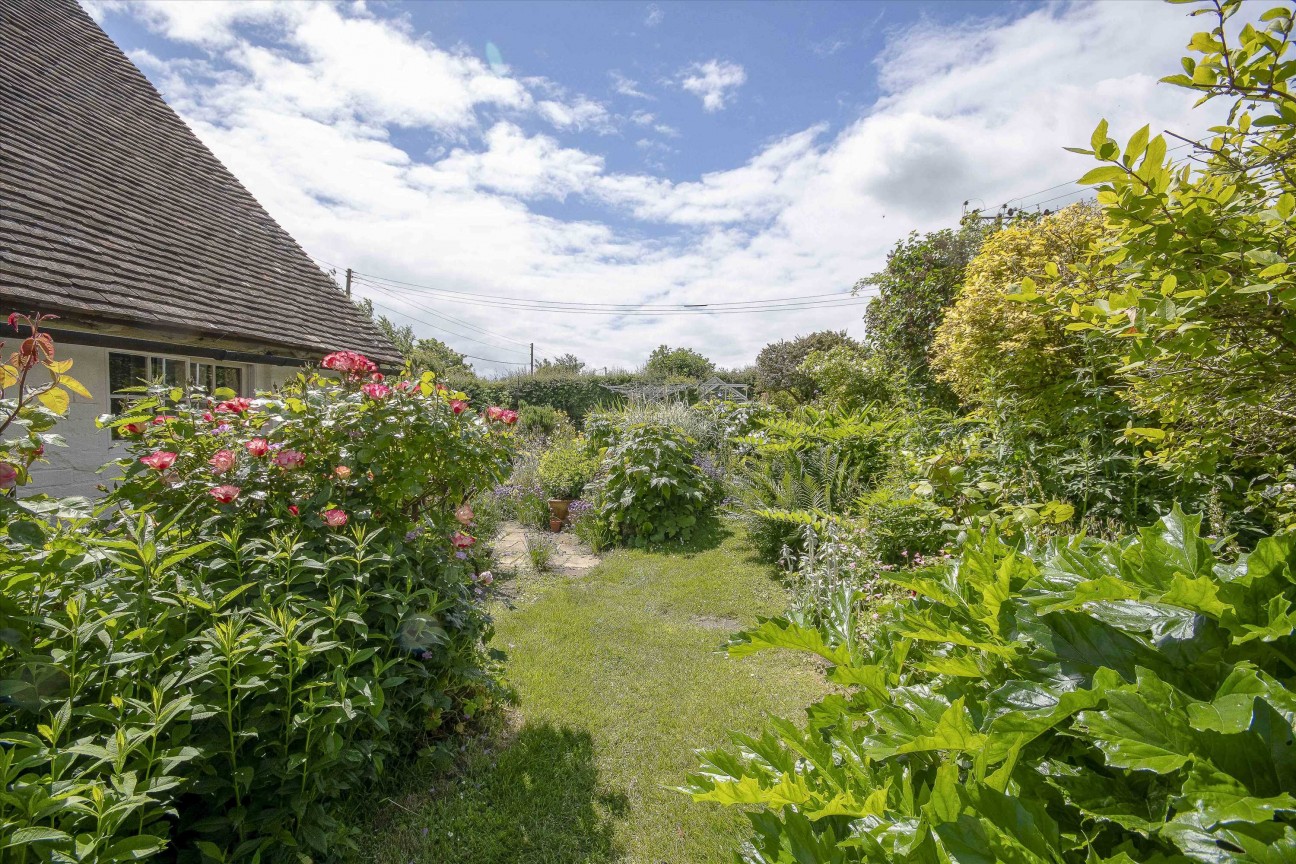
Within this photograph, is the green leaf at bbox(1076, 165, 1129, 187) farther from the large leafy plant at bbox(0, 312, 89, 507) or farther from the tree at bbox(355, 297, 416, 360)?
the tree at bbox(355, 297, 416, 360)

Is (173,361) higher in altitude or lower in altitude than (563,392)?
lower

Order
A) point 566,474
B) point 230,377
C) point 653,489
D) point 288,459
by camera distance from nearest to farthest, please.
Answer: point 288,459, point 230,377, point 653,489, point 566,474

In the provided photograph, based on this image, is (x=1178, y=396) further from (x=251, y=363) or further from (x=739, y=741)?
(x=251, y=363)

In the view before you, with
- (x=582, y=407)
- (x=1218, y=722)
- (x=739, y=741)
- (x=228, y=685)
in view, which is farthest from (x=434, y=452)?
(x=582, y=407)

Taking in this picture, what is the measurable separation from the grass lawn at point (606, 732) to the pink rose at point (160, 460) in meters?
1.68

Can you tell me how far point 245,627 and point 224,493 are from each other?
0.57 meters

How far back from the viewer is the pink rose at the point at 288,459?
7.97ft

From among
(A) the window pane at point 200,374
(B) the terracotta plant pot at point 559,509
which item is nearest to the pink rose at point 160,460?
(A) the window pane at point 200,374

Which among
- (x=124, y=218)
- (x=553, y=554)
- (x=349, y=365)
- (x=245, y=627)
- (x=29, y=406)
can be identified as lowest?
(x=553, y=554)

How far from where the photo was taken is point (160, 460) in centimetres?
216

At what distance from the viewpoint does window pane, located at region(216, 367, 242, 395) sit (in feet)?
21.8

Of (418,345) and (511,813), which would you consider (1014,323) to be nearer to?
(511,813)

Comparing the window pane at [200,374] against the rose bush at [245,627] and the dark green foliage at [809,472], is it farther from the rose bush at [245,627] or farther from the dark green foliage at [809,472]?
the dark green foliage at [809,472]

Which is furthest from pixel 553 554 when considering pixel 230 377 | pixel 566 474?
pixel 230 377
